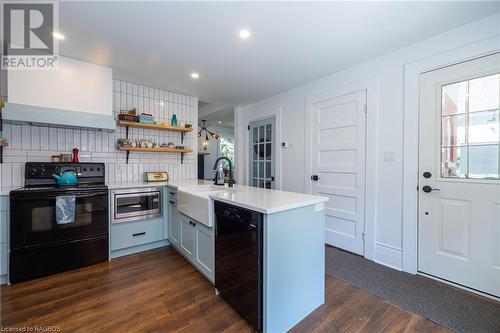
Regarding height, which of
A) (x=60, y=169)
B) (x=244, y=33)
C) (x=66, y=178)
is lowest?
(x=66, y=178)

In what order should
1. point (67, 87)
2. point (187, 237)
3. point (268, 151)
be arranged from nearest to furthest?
point (187, 237) < point (67, 87) < point (268, 151)

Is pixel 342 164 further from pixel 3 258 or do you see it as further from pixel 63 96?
pixel 3 258

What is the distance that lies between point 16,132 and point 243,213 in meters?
2.98

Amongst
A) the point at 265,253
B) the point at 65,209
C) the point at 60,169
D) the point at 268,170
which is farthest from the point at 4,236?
the point at 268,170

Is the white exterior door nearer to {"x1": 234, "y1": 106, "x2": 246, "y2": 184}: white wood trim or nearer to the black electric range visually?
{"x1": 234, "y1": 106, "x2": 246, "y2": 184}: white wood trim

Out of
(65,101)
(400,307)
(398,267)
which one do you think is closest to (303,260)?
(400,307)

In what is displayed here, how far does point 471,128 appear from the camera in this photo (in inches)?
75.2

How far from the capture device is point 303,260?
157cm

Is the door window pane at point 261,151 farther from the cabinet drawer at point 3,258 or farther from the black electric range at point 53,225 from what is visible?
the cabinet drawer at point 3,258

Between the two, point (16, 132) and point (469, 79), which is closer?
point (469, 79)

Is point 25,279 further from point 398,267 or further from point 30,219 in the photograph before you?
point 398,267

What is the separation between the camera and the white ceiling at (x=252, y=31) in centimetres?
169

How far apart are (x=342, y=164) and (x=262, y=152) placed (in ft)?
5.43

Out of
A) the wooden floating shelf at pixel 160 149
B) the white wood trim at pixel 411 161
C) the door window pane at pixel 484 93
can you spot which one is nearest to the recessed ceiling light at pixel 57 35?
the wooden floating shelf at pixel 160 149
